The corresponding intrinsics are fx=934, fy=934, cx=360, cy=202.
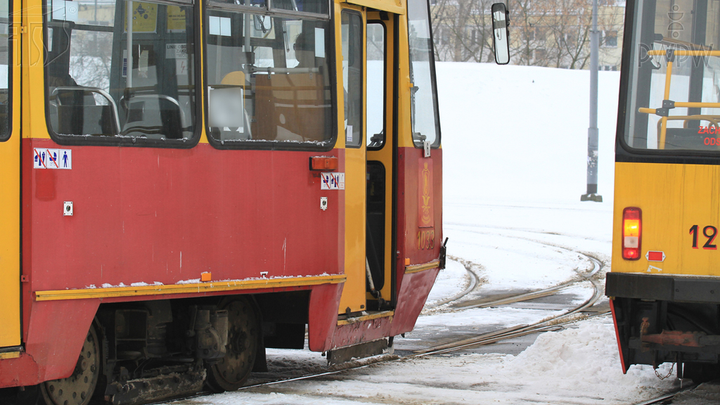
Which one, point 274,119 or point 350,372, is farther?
point 350,372

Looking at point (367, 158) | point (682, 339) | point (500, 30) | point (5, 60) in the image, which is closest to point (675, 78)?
point (682, 339)

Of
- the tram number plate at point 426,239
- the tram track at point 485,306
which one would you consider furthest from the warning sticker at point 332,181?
the tram track at point 485,306

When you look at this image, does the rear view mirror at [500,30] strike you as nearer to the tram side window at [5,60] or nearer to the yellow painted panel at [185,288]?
the yellow painted panel at [185,288]

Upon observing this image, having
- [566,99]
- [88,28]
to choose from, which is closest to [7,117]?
[88,28]

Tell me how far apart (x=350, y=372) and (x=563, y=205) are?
20453mm

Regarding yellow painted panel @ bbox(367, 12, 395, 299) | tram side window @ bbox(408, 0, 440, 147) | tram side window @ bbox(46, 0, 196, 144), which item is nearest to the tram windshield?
yellow painted panel @ bbox(367, 12, 395, 299)

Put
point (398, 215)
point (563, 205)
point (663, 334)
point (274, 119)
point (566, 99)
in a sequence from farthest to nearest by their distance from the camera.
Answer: point (566, 99) < point (563, 205) < point (398, 215) < point (274, 119) < point (663, 334)

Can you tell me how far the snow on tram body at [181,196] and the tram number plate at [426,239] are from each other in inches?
13.5

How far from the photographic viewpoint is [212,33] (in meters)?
5.79

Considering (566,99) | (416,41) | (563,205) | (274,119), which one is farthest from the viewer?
(566,99)

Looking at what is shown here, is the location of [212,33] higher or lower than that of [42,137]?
higher

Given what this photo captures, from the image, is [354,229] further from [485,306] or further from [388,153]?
[485,306]

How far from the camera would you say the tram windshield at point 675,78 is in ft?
18.4

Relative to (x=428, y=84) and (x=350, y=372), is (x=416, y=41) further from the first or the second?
(x=350, y=372)
